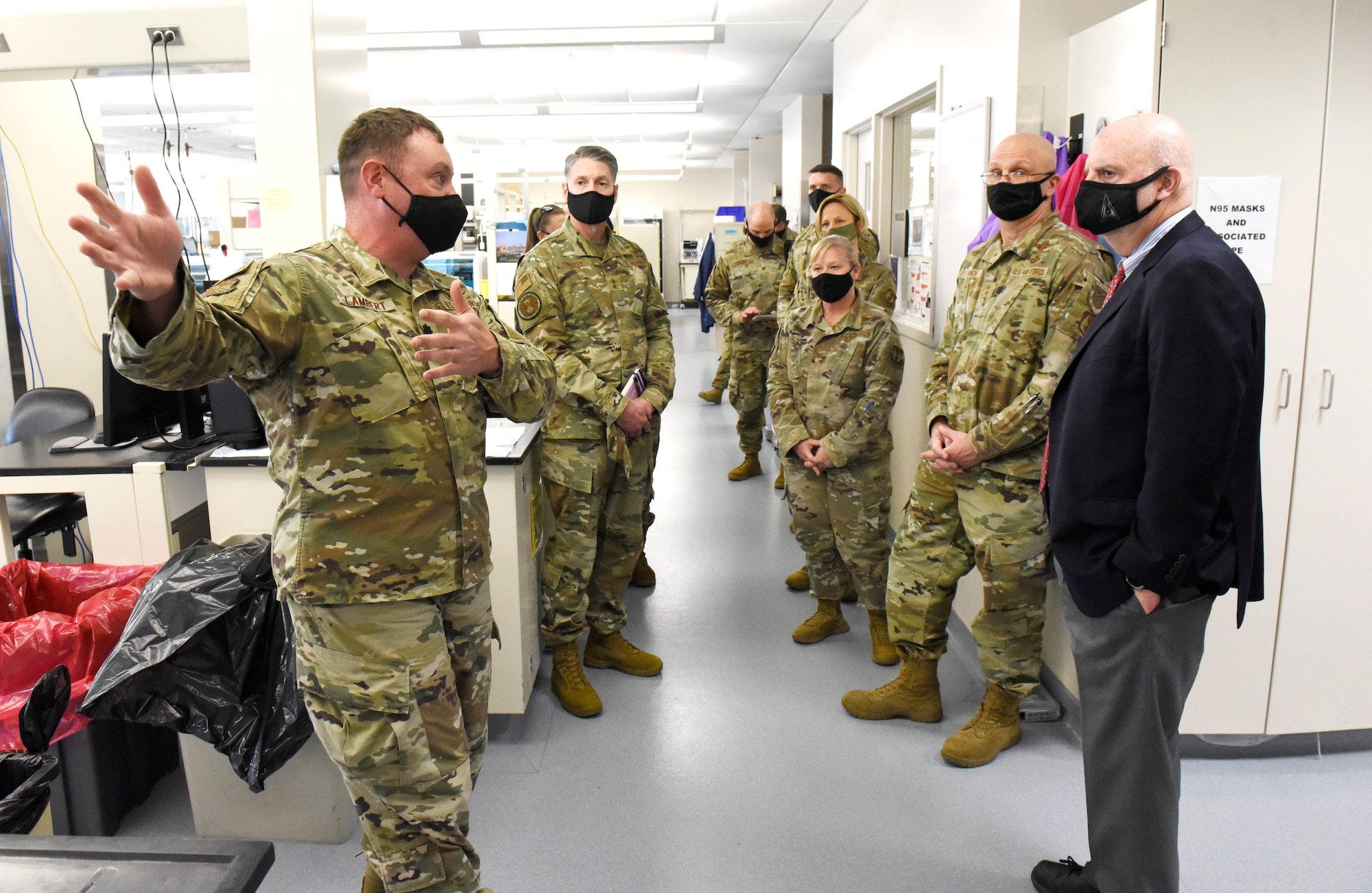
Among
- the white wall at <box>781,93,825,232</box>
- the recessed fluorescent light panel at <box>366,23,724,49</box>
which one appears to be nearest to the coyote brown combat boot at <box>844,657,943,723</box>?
the recessed fluorescent light panel at <box>366,23,724,49</box>

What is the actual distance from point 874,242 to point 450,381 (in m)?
3.05

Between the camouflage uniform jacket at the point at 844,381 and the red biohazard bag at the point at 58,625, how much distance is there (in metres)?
2.06

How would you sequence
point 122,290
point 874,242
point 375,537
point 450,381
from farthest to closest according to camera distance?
point 874,242 → point 450,381 → point 375,537 → point 122,290

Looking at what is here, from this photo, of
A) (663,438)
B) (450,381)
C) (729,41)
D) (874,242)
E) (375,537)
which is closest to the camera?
(375,537)

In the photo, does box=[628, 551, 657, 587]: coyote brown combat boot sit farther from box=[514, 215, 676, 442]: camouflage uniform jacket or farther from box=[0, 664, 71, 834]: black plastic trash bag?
box=[0, 664, 71, 834]: black plastic trash bag

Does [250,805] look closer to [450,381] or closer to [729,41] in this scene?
[450,381]

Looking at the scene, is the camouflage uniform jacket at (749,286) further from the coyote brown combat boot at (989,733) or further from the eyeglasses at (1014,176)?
the coyote brown combat boot at (989,733)

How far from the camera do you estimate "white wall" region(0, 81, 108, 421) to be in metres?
3.53

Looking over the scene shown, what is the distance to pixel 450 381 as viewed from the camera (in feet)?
5.22

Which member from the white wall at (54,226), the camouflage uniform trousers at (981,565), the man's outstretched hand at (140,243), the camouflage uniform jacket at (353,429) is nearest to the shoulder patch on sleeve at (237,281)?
the camouflage uniform jacket at (353,429)

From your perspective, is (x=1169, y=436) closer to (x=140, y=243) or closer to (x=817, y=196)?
(x=140, y=243)

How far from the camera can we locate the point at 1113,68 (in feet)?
7.96

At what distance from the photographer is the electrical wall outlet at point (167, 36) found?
2.65 m

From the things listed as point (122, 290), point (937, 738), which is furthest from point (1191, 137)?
point (122, 290)
